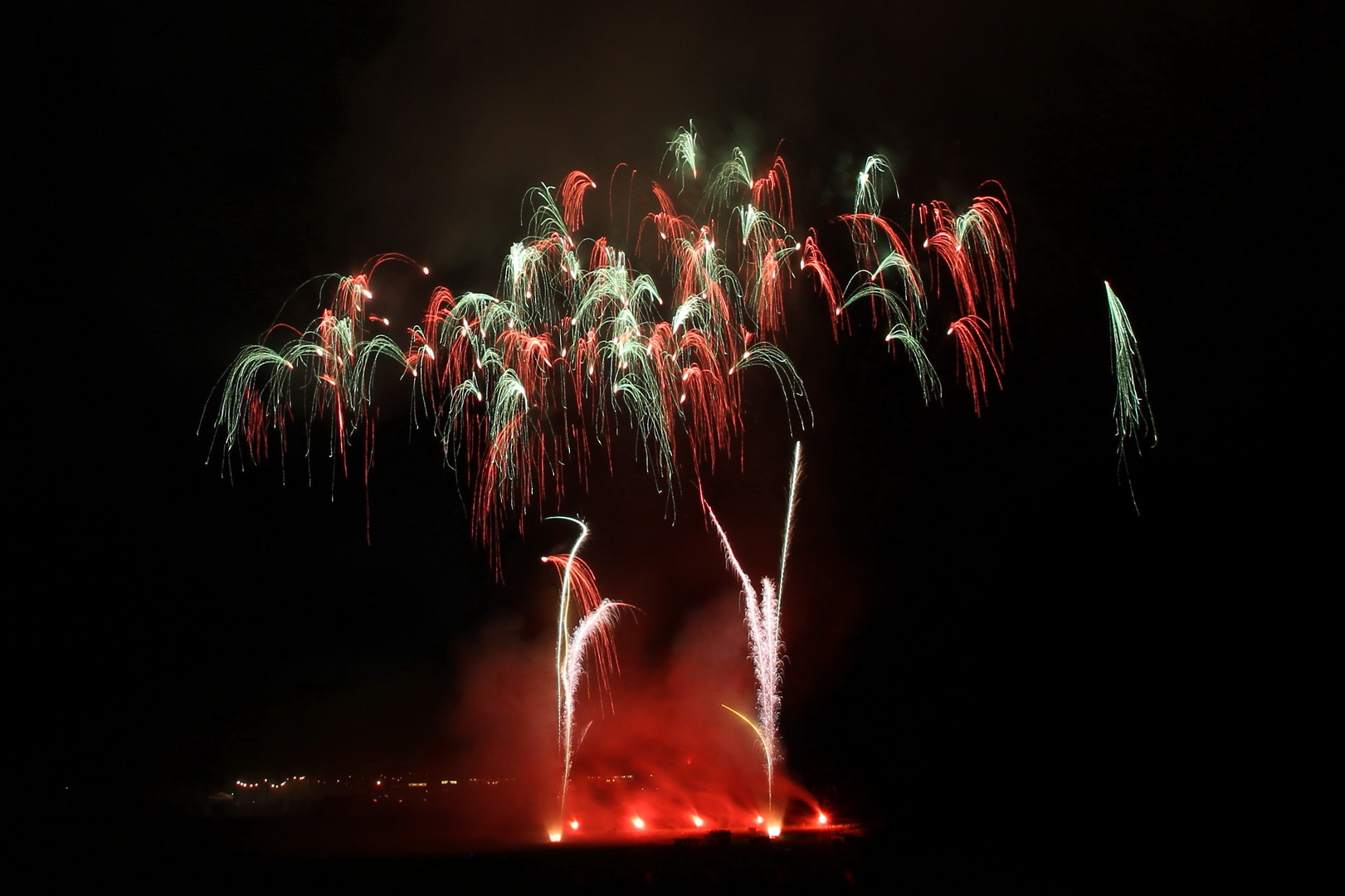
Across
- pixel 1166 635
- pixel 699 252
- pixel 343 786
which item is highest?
pixel 699 252

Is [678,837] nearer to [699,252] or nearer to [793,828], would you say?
[793,828]

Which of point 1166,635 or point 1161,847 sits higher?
point 1166,635

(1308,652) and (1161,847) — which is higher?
(1308,652)

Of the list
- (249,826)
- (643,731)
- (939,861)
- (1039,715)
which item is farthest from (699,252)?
(249,826)

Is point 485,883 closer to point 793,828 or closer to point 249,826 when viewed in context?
point 793,828

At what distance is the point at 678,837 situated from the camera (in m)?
22.1

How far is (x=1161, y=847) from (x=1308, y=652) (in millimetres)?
4741

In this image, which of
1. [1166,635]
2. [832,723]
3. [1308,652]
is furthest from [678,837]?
[1308,652]

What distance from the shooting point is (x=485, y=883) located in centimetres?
1608

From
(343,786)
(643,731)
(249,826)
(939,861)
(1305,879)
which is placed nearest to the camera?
(1305,879)

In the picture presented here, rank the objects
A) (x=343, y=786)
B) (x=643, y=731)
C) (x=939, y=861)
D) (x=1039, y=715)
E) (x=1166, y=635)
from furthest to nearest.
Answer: (x=343, y=786) → (x=643, y=731) → (x=1039, y=715) → (x=1166, y=635) → (x=939, y=861)

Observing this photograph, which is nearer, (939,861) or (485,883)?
(485,883)

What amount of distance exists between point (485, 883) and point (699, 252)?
11.3m

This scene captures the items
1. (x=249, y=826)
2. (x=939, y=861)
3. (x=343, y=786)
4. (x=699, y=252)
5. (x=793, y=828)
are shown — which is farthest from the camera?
(x=343, y=786)
